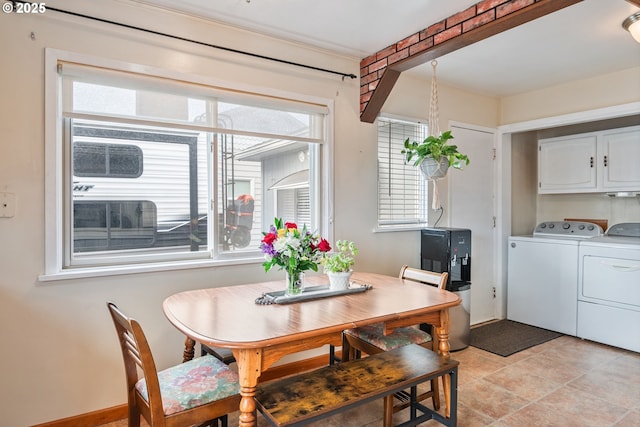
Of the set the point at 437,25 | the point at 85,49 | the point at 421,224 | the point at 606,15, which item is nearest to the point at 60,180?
the point at 85,49

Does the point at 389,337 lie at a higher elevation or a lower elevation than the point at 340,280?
lower

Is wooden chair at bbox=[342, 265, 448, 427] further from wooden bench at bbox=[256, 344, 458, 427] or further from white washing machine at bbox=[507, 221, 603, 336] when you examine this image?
white washing machine at bbox=[507, 221, 603, 336]

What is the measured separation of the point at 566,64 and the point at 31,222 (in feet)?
13.3

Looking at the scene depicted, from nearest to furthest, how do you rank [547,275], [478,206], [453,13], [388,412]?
[388,412]
[453,13]
[547,275]
[478,206]

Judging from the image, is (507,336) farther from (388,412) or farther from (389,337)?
(388,412)

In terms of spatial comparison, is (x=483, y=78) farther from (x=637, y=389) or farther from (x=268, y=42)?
(x=637, y=389)

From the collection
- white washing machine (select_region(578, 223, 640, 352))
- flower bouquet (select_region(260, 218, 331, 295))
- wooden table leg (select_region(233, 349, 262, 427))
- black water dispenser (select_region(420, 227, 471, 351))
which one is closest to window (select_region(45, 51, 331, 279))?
flower bouquet (select_region(260, 218, 331, 295))

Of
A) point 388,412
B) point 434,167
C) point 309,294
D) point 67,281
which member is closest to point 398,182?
point 434,167

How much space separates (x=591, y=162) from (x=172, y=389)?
426cm

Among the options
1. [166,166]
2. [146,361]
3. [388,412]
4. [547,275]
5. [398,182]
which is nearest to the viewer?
[146,361]

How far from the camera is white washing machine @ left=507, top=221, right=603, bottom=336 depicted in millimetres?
3742

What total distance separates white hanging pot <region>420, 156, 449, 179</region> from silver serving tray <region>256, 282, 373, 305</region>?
96 centimetres

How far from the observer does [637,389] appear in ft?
8.79

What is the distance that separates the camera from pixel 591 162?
394cm
